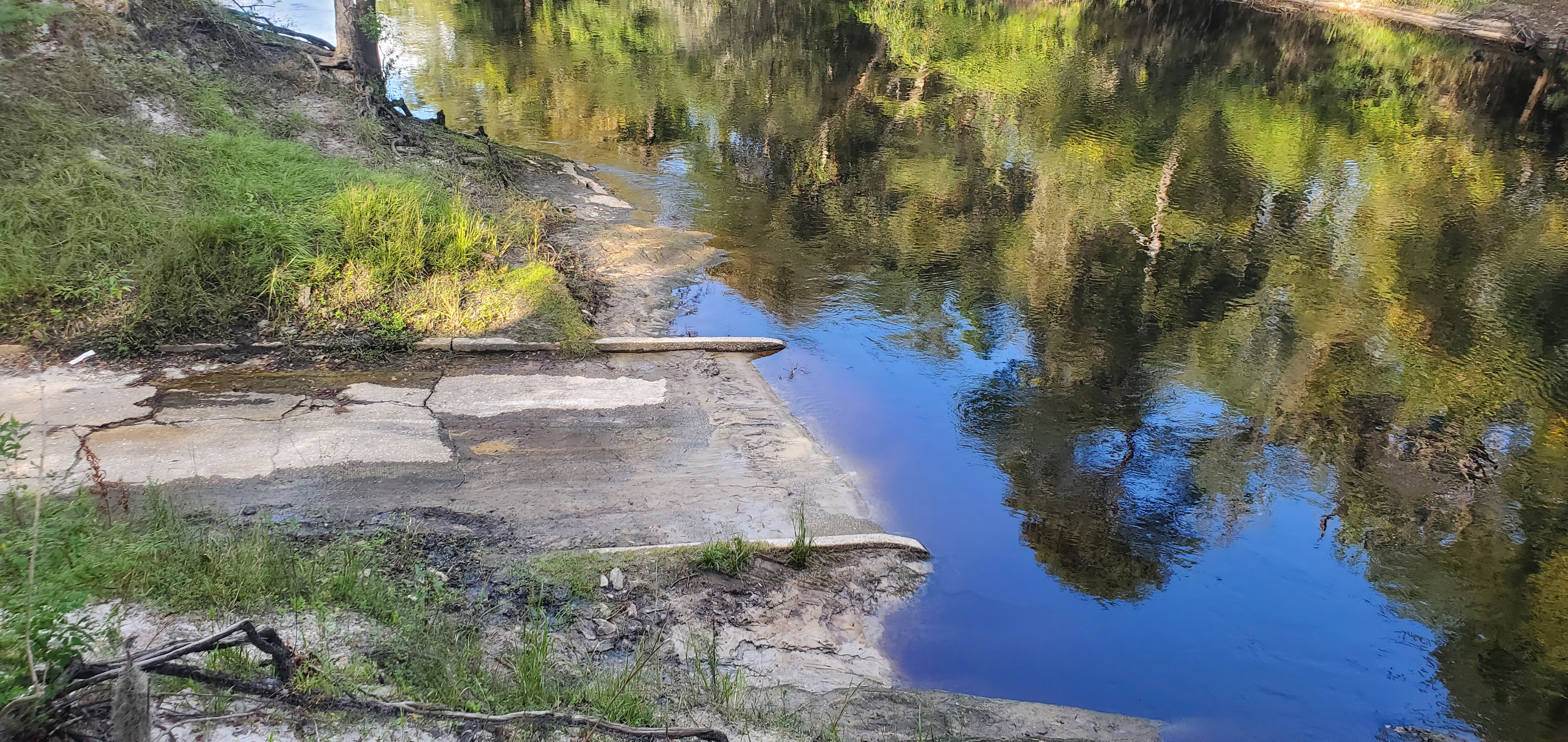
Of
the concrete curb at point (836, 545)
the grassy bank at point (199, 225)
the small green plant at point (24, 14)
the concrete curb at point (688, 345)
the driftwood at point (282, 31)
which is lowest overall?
the concrete curb at point (836, 545)

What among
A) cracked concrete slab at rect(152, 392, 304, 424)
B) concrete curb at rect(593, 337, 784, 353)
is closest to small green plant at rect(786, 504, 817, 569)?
concrete curb at rect(593, 337, 784, 353)

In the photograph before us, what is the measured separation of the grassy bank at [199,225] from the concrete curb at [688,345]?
38 centimetres

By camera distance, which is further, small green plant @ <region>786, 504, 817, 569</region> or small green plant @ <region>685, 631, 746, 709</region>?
small green plant @ <region>786, 504, 817, 569</region>

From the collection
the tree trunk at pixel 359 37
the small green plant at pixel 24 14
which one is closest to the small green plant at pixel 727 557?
the small green plant at pixel 24 14

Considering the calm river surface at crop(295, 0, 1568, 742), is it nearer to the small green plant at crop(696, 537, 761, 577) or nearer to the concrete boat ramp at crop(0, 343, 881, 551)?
the concrete boat ramp at crop(0, 343, 881, 551)

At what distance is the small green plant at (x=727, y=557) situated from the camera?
5.81m

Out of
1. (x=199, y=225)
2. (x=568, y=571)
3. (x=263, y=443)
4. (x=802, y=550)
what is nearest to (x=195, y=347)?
(x=199, y=225)

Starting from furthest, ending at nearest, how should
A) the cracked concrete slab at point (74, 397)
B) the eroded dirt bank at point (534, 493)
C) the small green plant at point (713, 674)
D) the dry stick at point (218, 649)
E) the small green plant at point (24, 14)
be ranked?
the small green plant at point (24, 14), the cracked concrete slab at point (74, 397), the eroded dirt bank at point (534, 493), the small green plant at point (713, 674), the dry stick at point (218, 649)

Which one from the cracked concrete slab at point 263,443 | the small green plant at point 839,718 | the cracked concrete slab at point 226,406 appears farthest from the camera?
the cracked concrete slab at point 226,406

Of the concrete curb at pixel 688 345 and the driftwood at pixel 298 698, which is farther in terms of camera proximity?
the concrete curb at pixel 688 345

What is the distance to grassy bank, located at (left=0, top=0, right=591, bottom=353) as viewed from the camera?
7594 mm

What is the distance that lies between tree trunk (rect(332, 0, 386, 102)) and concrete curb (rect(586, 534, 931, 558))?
34.7ft

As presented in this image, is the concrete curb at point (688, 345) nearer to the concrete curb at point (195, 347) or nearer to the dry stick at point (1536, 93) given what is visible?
the concrete curb at point (195, 347)

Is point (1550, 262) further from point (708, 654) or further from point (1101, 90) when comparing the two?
point (708, 654)
